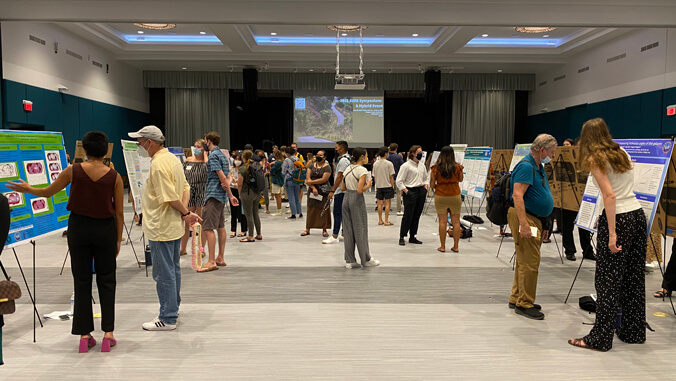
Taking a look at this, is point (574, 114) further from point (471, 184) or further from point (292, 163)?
point (292, 163)

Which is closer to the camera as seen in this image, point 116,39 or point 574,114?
point 116,39

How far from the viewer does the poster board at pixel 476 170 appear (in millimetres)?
8297

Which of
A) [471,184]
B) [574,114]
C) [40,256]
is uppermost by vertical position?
[574,114]

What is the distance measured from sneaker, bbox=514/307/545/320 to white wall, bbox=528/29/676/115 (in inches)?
393

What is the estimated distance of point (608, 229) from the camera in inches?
122

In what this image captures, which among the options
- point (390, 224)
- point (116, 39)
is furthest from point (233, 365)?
point (116, 39)

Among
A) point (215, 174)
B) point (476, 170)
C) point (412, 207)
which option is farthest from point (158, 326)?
point (476, 170)

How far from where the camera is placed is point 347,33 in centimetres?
1366

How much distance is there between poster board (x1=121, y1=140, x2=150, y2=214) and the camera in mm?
5945

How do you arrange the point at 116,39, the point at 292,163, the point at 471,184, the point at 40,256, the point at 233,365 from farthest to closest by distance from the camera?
the point at 116,39, the point at 292,163, the point at 471,184, the point at 40,256, the point at 233,365

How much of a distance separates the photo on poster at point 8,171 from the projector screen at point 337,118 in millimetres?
14976

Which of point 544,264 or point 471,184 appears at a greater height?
point 471,184

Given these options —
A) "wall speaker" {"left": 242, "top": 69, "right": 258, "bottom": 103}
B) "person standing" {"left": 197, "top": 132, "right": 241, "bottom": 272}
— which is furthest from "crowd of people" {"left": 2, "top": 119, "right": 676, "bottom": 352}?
"wall speaker" {"left": 242, "top": 69, "right": 258, "bottom": 103}

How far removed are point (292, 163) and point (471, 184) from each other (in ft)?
12.1
